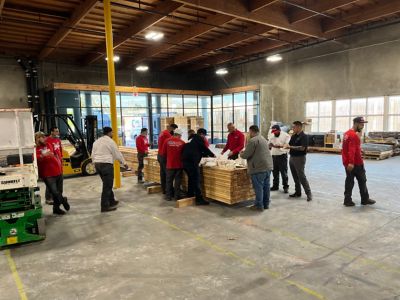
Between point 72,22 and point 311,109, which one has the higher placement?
point 72,22

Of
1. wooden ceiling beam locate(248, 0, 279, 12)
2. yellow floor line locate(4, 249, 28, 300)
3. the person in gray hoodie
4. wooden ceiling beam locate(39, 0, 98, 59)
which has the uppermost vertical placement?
wooden ceiling beam locate(248, 0, 279, 12)

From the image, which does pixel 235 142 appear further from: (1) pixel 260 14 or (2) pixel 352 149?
(1) pixel 260 14

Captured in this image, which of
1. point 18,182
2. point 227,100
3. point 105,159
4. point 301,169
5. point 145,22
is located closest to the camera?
→ point 18,182

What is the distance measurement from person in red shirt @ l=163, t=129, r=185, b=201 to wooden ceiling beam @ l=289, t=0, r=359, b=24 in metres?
7.83

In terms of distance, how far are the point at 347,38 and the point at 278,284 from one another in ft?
53.8

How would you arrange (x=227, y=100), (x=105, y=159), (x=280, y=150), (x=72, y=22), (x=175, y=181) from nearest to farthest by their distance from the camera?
(x=105, y=159) → (x=175, y=181) → (x=280, y=150) → (x=72, y=22) → (x=227, y=100)

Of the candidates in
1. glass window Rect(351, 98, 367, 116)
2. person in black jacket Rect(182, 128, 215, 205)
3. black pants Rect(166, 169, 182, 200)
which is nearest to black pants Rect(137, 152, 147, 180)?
black pants Rect(166, 169, 182, 200)

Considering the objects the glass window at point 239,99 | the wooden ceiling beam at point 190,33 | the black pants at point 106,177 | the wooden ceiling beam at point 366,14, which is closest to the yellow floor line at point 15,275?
the black pants at point 106,177

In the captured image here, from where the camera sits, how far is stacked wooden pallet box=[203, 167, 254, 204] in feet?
21.7

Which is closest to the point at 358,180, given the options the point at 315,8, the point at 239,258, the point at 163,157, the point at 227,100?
the point at 239,258

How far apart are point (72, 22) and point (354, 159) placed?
11.0 metres

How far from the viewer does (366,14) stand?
1310cm

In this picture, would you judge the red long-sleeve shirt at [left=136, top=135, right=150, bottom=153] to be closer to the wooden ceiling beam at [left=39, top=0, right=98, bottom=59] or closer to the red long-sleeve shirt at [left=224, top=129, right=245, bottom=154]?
the red long-sleeve shirt at [left=224, top=129, right=245, bottom=154]

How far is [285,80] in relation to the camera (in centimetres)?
1958
